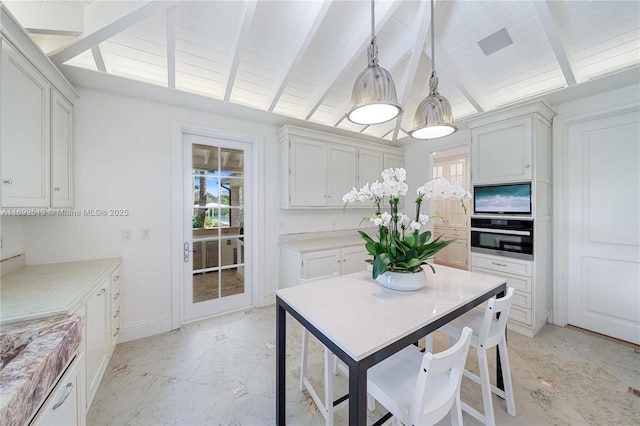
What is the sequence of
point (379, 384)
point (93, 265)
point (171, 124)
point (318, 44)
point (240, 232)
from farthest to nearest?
point (240, 232), point (171, 124), point (318, 44), point (93, 265), point (379, 384)

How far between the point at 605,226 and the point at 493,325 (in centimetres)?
219

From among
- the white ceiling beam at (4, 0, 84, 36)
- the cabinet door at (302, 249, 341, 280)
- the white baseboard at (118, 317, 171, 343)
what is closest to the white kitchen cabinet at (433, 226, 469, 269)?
the cabinet door at (302, 249, 341, 280)

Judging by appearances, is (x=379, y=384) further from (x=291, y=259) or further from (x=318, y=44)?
(x=318, y=44)

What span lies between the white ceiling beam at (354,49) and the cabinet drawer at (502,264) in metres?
2.64

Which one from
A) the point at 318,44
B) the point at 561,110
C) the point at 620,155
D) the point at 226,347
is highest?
the point at 318,44

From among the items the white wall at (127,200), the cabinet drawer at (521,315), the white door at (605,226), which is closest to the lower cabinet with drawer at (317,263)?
the white wall at (127,200)

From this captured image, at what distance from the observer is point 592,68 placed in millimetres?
2301

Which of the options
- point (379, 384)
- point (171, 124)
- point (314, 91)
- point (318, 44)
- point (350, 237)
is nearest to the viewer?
point (379, 384)

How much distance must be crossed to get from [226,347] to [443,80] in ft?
12.8

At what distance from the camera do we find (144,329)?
2.45 m

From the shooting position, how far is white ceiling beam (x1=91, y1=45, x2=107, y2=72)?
1.83 m

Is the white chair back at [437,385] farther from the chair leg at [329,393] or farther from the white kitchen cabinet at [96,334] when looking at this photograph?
the white kitchen cabinet at [96,334]

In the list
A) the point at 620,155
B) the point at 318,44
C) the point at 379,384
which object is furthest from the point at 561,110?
the point at 379,384

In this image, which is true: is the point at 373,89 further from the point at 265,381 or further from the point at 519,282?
the point at 519,282
